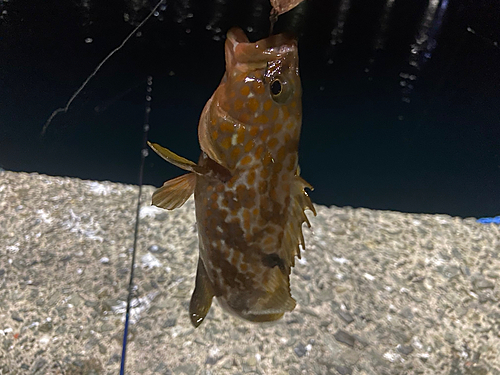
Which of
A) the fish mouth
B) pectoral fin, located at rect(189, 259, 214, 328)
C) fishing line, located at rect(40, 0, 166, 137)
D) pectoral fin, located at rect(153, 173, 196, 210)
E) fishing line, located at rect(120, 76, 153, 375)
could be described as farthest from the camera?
fishing line, located at rect(40, 0, 166, 137)

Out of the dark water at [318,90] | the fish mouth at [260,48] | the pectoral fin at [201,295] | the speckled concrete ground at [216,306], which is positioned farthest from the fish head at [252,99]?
the dark water at [318,90]

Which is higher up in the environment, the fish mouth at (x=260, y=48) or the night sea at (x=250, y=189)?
the fish mouth at (x=260, y=48)

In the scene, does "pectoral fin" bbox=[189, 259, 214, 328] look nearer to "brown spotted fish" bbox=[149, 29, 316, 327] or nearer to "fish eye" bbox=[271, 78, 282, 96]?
"brown spotted fish" bbox=[149, 29, 316, 327]

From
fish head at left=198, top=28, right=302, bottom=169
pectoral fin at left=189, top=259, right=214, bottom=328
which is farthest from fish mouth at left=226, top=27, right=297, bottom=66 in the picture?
pectoral fin at left=189, top=259, right=214, bottom=328

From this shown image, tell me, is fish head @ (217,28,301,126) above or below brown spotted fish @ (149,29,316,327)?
above

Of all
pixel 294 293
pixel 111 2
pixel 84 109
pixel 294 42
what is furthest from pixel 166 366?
pixel 111 2

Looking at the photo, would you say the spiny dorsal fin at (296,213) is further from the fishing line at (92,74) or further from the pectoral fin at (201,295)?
the fishing line at (92,74)
